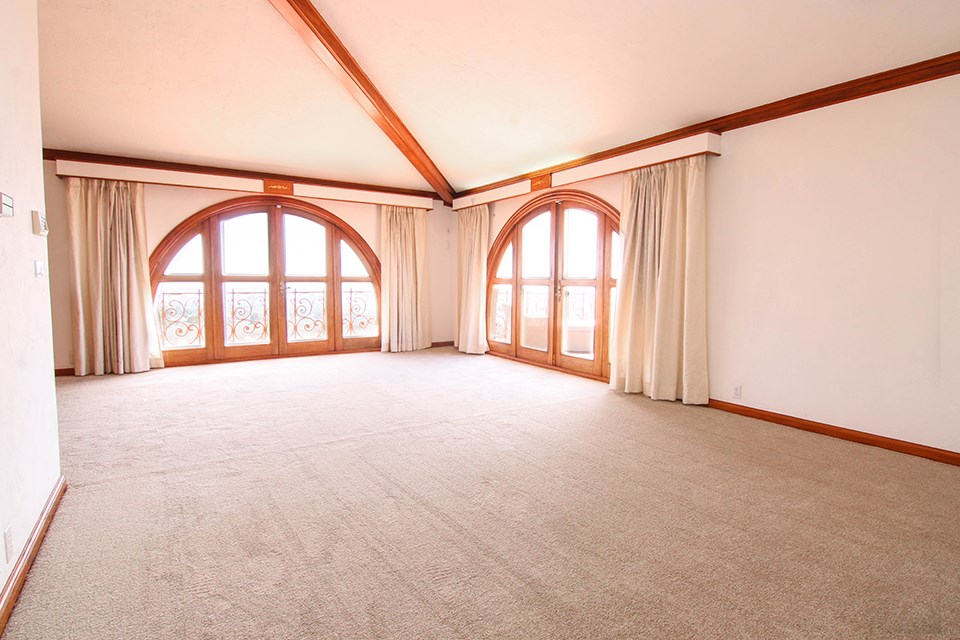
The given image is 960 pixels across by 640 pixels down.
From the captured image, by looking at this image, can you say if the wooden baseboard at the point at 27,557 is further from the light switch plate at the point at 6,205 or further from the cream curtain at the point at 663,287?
the cream curtain at the point at 663,287

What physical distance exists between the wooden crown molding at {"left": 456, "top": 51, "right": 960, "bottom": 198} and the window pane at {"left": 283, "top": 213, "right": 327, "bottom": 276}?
4.11m

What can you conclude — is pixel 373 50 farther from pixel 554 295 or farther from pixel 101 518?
pixel 101 518

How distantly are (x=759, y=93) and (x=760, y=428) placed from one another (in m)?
2.53

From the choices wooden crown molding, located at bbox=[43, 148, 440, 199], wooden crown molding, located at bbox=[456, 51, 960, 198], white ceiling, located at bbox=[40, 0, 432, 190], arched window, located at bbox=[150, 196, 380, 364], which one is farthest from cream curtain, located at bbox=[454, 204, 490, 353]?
wooden crown molding, located at bbox=[456, 51, 960, 198]

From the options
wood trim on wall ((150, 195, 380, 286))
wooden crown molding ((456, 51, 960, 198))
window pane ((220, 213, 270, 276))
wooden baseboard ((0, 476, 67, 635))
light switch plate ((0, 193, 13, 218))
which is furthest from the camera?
window pane ((220, 213, 270, 276))

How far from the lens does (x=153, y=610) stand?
5.79 feet

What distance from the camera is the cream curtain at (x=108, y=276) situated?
5.67m

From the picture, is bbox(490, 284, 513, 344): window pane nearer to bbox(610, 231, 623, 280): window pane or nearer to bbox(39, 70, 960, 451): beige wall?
bbox(610, 231, 623, 280): window pane

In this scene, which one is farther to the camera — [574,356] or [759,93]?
[574,356]

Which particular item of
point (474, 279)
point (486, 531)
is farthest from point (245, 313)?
point (486, 531)

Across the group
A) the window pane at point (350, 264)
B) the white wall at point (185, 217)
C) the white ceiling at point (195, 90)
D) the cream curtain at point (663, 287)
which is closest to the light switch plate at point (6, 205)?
the white ceiling at point (195, 90)

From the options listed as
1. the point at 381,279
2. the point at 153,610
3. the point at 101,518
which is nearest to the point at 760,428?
the point at 153,610

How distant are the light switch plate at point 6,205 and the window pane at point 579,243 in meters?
4.92

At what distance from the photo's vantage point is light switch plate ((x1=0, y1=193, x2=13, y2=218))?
1860mm
